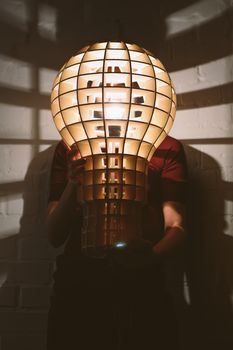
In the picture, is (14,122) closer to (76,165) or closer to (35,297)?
(35,297)

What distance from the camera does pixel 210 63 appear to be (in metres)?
1.75

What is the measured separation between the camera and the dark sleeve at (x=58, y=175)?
54.5 inches

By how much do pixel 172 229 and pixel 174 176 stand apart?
160mm

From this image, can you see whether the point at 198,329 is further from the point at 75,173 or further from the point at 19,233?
the point at 75,173

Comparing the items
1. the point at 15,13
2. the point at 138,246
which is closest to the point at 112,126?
the point at 138,246

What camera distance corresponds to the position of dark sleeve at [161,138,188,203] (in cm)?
135

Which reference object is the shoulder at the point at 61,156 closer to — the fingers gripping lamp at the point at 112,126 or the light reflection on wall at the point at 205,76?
the fingers gripping lamp at the point at 112,126

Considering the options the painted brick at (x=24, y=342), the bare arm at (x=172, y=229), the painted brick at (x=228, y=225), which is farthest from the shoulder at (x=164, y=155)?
the painted brick at (x=24, y=342)

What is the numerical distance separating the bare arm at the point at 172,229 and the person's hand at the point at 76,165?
33cm

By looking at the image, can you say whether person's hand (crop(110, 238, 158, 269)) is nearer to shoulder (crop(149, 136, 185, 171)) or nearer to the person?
the person

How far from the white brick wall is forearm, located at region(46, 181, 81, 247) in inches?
13.7


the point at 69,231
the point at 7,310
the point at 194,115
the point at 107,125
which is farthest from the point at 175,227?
the point at 7,310

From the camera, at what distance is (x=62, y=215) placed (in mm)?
1265

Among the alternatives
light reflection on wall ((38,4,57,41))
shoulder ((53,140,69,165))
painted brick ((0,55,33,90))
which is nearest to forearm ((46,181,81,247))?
shoulder ((53,140,69,165))
